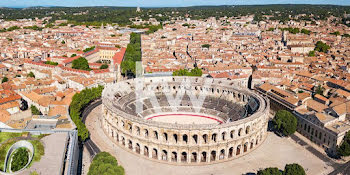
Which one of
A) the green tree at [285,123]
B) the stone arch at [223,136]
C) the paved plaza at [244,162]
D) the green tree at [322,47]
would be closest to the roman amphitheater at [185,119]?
the stone arch at [223,136]

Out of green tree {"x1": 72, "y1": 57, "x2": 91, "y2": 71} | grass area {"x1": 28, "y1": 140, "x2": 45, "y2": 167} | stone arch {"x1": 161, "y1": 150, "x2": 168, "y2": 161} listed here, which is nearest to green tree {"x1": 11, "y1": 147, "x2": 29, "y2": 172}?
grass area {"x1": 28, "y1": 140, "x2": 45, "y2": 167}

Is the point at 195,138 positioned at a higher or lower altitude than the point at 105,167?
lower

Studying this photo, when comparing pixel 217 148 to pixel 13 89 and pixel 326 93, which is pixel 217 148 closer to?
pixel 326 93

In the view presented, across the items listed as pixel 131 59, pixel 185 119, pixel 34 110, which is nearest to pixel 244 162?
pixel 185 119

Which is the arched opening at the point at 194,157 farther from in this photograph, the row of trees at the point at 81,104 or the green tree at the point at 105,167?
the row of trees at the point at 81,104

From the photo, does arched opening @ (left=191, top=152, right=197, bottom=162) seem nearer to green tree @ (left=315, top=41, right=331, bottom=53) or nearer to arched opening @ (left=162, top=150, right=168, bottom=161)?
arched opening @ (left=162, top=150, right=168, bottom=161)

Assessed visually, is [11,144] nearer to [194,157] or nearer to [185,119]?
[194,157]
